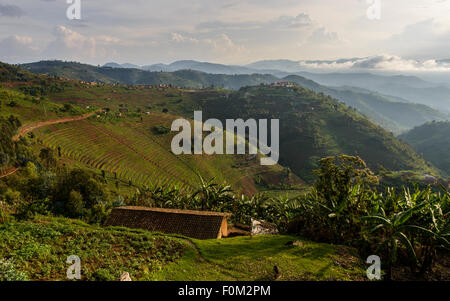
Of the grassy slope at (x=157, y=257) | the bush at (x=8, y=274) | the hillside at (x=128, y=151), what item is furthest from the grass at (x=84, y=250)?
the hillside at (x=128, y=151)

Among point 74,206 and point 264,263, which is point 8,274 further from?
point 74,206

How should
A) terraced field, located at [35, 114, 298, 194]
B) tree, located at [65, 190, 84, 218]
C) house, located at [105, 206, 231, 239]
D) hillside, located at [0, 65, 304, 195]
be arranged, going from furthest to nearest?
terraced field, located at [35, 114, 298, 194]
hillside, located at [0, 65, 304, 195]
tree, located at [65, 190, 84, 218]
house, located at [105, 206, 231, 239]

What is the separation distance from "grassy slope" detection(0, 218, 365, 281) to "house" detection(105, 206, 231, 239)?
5.42 m

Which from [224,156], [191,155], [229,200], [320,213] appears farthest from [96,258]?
[224,156]

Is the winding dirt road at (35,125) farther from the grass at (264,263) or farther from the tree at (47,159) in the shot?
the grass at (264,263)

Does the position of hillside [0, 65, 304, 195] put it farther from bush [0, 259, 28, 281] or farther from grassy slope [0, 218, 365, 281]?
bush [0, 259, 28, 281]

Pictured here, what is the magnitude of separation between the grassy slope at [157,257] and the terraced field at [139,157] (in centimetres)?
7014

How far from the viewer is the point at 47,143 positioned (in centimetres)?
8294

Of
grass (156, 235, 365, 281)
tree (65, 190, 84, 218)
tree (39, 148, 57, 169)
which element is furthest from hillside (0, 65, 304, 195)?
grass (156, 235, 365, 281)

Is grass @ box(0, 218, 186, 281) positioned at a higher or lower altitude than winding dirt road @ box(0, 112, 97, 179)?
lower

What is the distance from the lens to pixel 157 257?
13750mm

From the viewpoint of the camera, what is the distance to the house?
22.2 m

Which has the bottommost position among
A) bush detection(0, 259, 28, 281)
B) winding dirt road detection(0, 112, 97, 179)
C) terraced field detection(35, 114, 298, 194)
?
terraced field detection(35, 114, 298, 194)

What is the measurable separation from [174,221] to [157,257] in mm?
9769
